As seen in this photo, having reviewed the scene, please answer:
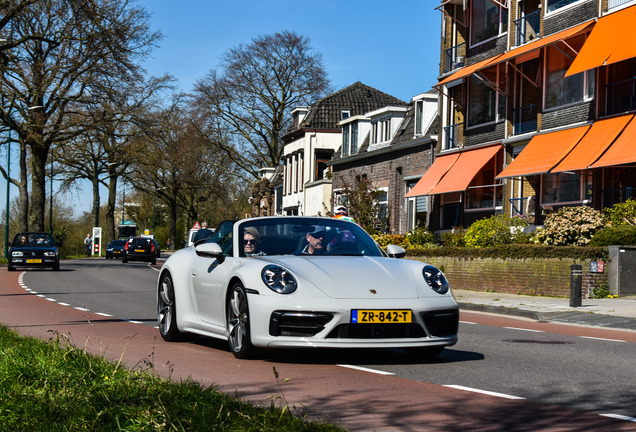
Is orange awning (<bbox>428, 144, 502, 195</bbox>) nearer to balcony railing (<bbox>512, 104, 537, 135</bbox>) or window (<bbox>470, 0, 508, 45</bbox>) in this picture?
balcony railing (<bbox>512, 104, 537, 135</bbox>)

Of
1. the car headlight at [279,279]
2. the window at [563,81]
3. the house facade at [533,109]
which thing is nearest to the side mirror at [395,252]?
the car headlight at [279,279]

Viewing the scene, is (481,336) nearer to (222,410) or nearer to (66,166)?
(222,410)

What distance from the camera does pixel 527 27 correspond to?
30.1 meters

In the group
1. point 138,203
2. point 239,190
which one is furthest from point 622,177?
point 138,203

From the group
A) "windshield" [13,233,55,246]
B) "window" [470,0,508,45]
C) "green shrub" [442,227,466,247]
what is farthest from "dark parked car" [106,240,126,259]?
"green shrub" [442,227,466,247]

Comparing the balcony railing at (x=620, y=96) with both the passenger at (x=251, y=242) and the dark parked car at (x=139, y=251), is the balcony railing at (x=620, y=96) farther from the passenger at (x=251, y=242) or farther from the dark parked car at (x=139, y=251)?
the dark parked car at (x=139, y=251)

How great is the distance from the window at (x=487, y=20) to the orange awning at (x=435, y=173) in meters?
4.43

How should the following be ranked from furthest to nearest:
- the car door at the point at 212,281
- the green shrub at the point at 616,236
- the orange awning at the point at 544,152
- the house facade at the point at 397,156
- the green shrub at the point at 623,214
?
the house facade at the point at 397,156 < the orange awning at the point at 544,152 < the green shrub at the point at 623,214 < the green shrub at the point at 616,236 < the car door at the point at 212,281

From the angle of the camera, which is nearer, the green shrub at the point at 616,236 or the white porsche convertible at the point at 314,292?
the white porsche convertible at the point at 314,292

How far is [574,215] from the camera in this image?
2355 centimetres

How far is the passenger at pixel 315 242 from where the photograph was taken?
9195mm

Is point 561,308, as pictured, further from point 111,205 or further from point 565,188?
point 111,205

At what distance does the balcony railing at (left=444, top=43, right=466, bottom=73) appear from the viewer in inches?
1379

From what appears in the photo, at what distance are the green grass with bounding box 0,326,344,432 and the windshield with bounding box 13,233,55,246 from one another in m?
30.0
